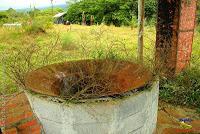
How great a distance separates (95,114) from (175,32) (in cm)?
235

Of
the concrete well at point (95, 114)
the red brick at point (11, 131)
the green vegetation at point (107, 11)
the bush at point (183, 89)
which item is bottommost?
the red brick at point (11, 131)

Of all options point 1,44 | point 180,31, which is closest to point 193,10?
point 180,31

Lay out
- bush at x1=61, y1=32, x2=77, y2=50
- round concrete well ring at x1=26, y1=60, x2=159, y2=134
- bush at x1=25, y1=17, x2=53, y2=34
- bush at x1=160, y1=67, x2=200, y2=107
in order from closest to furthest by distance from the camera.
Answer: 1. round concrete well ring at x1=26, y1=60, x2=159, y2=134
2. bush at x1=160, y1=67, x2=200, y2=107
3. bush at x1=61, y1=32, x2=77, y2=50
4. bush at x1=25, y1=17, x2=53, y2=34

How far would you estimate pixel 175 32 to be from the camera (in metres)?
4.57

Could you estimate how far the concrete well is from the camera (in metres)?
2.62

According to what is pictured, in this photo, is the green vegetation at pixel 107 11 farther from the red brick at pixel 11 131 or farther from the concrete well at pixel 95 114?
the concrete well at pixel 95 114

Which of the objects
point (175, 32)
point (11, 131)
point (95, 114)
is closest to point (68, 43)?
point (175, 32)

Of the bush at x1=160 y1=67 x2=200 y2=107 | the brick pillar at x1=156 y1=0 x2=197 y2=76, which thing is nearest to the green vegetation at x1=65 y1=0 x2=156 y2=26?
the brick pillar at x1=156 y1=0 x2=197 y2=76

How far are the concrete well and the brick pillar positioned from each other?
1740mm

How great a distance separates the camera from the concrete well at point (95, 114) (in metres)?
2.62

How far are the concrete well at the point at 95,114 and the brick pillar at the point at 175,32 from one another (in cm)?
174

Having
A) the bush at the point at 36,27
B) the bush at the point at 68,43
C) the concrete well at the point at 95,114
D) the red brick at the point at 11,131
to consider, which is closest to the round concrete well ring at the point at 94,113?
the concrete well at the point at 95,114

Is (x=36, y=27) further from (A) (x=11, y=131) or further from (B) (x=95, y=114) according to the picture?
(B) (x=95, y=114)

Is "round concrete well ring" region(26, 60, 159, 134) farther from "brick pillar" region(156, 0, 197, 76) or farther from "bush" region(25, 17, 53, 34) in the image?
"bush" region(25, 17, 53, 34)
